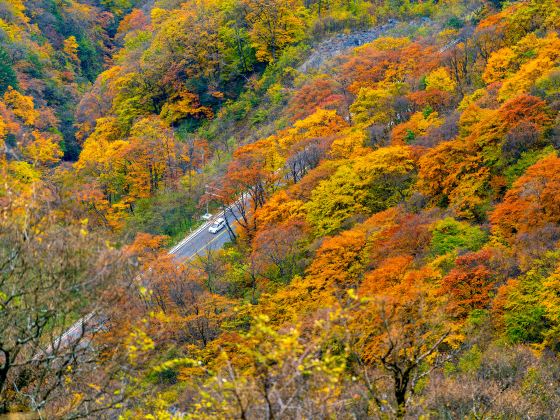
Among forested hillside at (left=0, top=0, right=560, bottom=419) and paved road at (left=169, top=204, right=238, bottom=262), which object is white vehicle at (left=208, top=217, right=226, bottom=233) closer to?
paved road at (left=169, top=204, right=238, bottom=262)

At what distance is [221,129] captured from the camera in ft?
214

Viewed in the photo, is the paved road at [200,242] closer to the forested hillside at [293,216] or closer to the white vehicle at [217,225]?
the white vehicle at [217,225]

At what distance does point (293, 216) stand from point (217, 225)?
10514 mm

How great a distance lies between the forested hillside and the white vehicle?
0.86 metres

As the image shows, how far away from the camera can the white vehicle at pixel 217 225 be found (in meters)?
45.9

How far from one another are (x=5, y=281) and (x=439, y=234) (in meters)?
21.5

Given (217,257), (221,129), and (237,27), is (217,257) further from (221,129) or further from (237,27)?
(237,27)

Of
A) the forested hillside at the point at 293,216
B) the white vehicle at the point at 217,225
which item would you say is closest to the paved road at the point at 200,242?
the white vehicle at the point at 217,225

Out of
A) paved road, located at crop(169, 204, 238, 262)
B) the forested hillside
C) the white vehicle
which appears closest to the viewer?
the forested hillside

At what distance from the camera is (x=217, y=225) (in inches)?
1827

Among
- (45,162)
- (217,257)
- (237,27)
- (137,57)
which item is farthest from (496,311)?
(137,57)

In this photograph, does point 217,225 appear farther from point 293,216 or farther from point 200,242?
point 293,216

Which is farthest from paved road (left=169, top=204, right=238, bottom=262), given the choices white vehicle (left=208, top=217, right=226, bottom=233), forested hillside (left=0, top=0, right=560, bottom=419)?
forested hillside (left=0, top=0, right=560, bottom=419)

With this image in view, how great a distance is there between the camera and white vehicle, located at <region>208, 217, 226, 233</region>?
45938 millimetres
